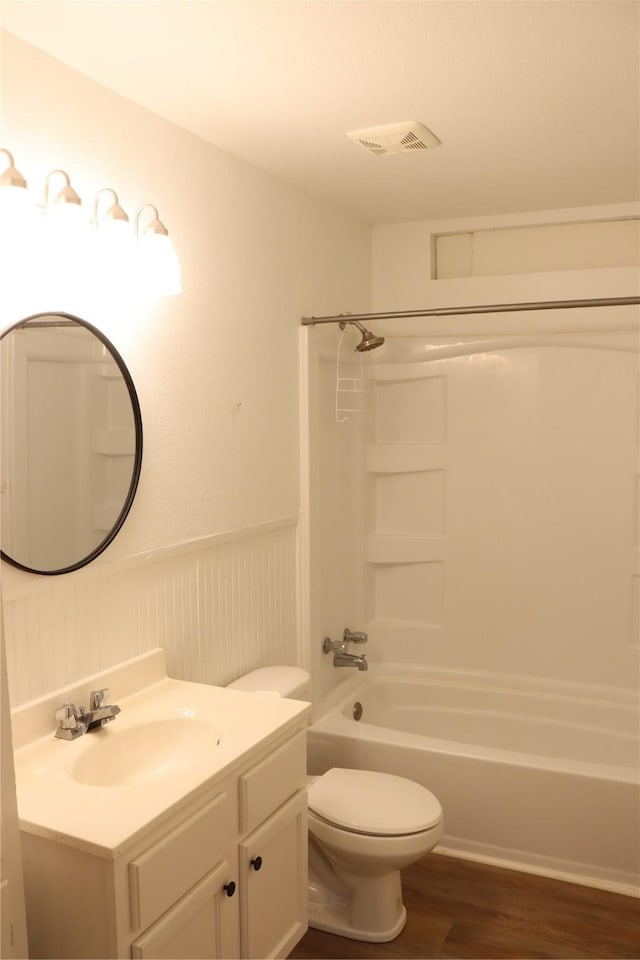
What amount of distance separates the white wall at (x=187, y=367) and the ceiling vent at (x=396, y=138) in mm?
442

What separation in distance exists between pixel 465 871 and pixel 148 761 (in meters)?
1.37

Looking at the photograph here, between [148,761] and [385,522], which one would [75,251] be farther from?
[385,522]

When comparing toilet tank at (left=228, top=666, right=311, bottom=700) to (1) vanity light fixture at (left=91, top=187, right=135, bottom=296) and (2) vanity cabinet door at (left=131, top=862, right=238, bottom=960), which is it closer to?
(2) vanity cabinet door at (left=131, top=862, right=238, bottom=960)

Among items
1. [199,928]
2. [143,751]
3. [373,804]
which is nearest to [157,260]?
[143,751]

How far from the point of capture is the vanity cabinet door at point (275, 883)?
6.30 ft

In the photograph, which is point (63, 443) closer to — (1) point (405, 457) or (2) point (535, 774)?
(2) point (535, 774)

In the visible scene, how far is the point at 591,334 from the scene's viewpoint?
339 cm

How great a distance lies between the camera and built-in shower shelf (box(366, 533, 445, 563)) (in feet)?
12.3

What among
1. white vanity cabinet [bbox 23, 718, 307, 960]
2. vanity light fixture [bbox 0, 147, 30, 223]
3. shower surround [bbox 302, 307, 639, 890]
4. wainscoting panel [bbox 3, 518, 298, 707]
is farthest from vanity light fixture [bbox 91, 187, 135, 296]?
white vanity cabinet [bbox 23, 718, 307, 960]

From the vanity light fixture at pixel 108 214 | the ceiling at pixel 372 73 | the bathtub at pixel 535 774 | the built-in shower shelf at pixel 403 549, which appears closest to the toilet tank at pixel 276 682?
the bathtub at pixel 535 774

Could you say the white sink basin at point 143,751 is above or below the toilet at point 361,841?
above

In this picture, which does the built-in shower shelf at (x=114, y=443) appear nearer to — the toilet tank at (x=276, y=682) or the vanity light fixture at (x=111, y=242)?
the vanity light fixture at (x=111, y=242)

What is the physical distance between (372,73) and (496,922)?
8.10ft

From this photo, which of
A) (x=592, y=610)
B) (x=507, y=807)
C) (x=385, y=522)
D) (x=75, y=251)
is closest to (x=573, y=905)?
(x=507, y=807)
